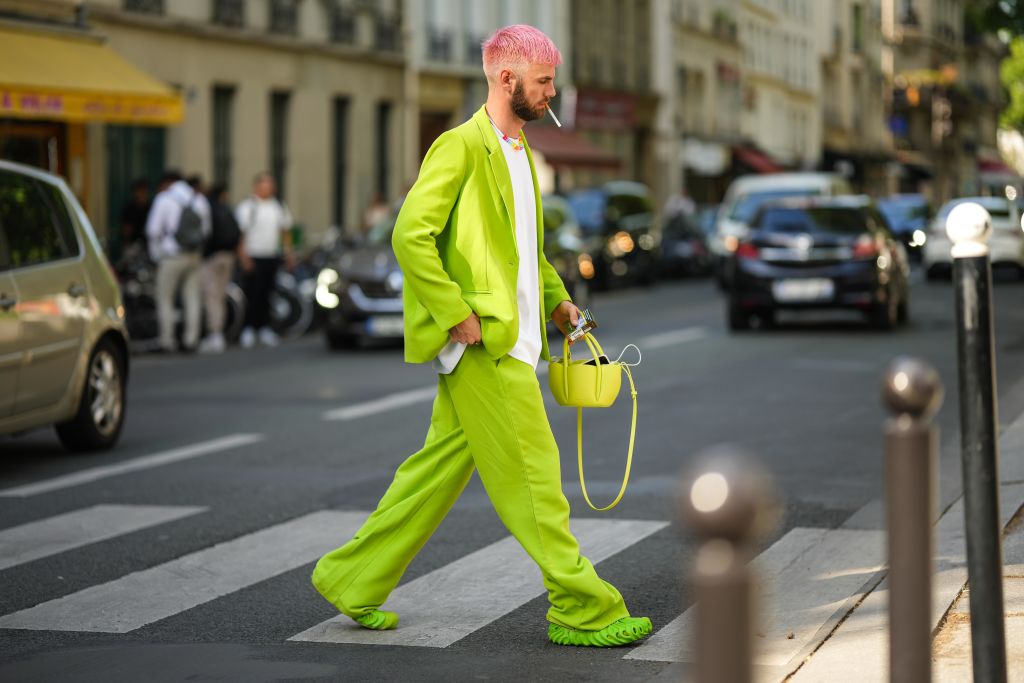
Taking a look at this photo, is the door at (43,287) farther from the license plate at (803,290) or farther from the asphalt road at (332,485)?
the license plate at (803,290)

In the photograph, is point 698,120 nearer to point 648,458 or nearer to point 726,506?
point 648,458

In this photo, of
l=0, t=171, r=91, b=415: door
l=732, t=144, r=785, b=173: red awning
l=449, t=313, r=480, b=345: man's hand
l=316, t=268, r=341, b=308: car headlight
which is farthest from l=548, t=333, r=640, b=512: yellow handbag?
l=732, t=144, r=785, b=173: red awning

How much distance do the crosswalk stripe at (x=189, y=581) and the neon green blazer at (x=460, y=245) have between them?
4.82 ft

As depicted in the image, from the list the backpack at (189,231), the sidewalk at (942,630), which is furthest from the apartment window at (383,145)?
the sidewalk at (942,630)

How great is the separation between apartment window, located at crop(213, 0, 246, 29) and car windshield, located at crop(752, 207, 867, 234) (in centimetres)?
1340

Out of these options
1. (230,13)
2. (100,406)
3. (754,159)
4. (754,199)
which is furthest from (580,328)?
(754,159)

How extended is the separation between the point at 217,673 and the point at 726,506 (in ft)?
10.6

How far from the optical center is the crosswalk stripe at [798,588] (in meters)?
5.77

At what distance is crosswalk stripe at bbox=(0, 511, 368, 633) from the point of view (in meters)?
6.48

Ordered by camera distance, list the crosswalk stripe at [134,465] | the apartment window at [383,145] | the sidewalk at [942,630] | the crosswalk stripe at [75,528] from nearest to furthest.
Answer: the sidewalk at [942,630]
the crosswalk stripe at [75,528]
the crosswalk stripe at [134,465]
the apartment window at [383,145]

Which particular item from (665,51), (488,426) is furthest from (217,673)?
(665,51)

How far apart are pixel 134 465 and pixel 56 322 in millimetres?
872

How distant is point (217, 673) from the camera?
5.60 metres

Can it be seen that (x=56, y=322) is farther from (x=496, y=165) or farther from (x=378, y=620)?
(x=496, y=165)
